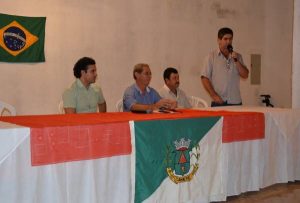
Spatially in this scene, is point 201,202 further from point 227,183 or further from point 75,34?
point 75,34

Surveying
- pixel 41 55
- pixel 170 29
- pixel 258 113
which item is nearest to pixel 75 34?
pixel 41 55

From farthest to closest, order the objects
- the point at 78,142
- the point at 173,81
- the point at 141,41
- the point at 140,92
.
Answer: the point at 141,41 < the point at 173,81 < the point at 140,92 < the point at 78,142

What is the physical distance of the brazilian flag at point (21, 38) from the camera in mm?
4469

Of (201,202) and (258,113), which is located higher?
(258,113)

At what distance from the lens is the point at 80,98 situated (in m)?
3.35

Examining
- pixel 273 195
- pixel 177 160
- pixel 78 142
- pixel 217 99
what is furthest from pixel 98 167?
pixel 217 99

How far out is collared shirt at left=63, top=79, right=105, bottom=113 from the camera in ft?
10.8

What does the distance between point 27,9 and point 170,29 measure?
6.87 feet

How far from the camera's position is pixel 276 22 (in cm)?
705

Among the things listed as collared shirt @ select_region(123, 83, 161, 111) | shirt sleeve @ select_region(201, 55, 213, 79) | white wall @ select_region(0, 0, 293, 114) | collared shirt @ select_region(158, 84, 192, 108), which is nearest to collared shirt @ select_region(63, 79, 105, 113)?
collared shirt @ select_region(123, 83, 161, 111)

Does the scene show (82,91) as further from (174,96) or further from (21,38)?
(21,38)

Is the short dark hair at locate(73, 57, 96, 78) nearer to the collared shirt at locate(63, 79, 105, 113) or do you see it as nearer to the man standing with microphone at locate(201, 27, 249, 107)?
the collared shirt at locate(63, 79, 105, 113)

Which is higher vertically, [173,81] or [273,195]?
[173,81]

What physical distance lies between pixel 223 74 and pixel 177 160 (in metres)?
1.52
